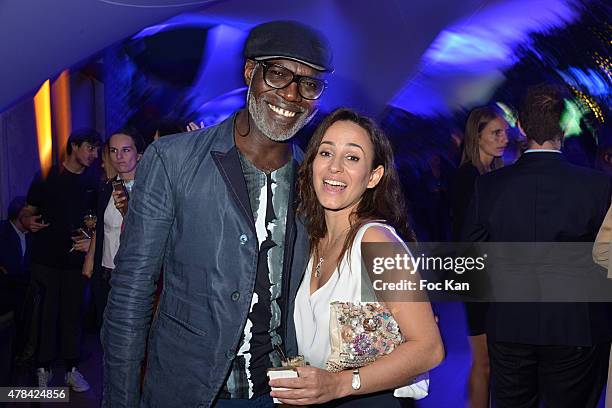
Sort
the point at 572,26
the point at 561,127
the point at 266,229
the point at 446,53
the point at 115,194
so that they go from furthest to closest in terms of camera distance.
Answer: the point at 446,53, the point at 572,26, the point at 115,194, the point at 561,127, the point at 266,229

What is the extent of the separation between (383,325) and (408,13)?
11.7 feet

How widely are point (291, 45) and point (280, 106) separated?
0.46 ft

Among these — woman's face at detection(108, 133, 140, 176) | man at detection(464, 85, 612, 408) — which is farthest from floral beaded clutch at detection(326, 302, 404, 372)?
woman's face at detection(108, 133, 140, 176)

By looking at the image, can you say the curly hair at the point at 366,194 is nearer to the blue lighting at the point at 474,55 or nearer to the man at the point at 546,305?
the man at the point at 546,305

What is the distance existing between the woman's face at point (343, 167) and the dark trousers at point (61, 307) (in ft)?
8.76

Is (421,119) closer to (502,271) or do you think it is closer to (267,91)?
(502,271)

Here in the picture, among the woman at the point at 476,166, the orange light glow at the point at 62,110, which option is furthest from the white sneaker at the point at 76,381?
the woman at the point at 476,166

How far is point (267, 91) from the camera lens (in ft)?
5.28

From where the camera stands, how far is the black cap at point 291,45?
5.16ft

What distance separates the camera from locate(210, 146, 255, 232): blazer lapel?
1529 millimetres

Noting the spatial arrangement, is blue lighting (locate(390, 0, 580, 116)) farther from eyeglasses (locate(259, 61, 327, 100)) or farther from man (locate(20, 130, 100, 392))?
eyeglasses (locate(259, 61, 327, 100))

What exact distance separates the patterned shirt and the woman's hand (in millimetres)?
194

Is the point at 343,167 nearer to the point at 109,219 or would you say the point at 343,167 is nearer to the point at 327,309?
the point at 327,309

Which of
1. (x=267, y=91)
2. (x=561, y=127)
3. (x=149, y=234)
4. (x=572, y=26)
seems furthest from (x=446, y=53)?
(x=149, y=234)
